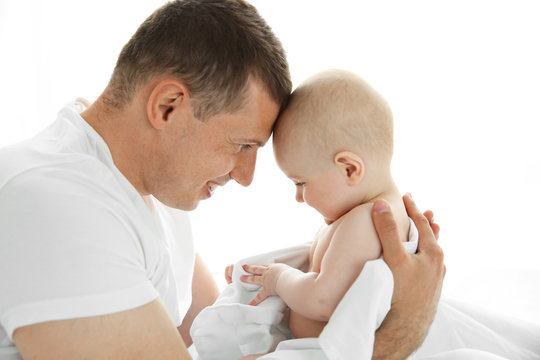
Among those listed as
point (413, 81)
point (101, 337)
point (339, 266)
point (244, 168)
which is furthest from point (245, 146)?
point (413, 81)

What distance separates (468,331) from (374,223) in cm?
58

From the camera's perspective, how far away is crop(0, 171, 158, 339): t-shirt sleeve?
41.1 inches

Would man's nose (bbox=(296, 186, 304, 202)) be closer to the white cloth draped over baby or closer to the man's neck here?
the white cloth draped over baby

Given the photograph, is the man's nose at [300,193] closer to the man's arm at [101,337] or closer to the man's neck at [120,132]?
the man's neck at [120,132]

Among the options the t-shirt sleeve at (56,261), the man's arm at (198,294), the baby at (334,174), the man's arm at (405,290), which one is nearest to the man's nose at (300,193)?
the baby at (334,174)

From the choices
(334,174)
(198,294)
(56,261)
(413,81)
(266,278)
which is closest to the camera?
(56,261)

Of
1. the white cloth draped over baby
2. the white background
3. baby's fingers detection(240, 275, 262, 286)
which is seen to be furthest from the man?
the white background

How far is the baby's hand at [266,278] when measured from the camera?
1507 millimetres

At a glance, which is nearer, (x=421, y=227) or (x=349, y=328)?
(x=349, y=328)

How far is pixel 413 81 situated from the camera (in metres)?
2.89

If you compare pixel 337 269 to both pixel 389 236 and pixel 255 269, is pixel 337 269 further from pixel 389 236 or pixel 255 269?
pixel 255 269

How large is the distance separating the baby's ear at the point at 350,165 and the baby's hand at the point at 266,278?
343 millimetres

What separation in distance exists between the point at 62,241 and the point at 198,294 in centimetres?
101

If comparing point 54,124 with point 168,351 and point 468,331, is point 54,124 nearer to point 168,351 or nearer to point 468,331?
point 168,351
